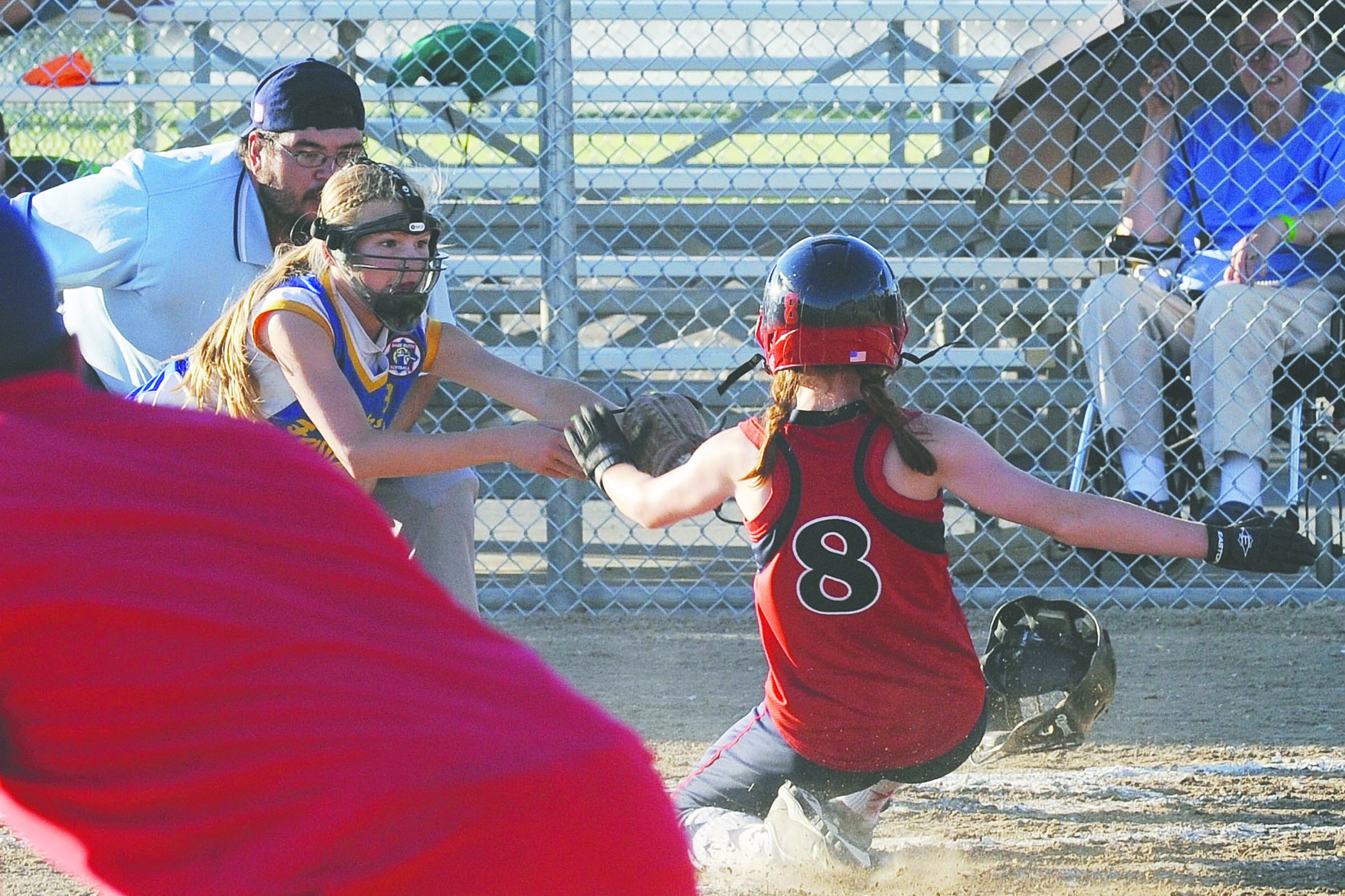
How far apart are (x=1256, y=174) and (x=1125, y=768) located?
267cm

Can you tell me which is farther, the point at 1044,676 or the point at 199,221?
the point at 199,221

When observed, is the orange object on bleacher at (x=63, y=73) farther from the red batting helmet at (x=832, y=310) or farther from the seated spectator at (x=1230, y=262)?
the seated spectator at (x=1230, y=262)

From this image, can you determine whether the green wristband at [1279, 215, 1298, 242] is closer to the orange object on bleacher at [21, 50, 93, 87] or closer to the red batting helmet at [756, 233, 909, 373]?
the red batting helmet at [756, 233, 909, 373]

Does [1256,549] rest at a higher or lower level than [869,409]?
lower

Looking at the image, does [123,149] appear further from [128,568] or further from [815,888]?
[128,568]

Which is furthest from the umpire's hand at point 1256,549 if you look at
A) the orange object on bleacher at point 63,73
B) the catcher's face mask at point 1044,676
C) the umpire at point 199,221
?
the orange object on bleacher at point 63,73

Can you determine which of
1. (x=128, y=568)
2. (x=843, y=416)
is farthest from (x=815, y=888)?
(x=128, y=568)

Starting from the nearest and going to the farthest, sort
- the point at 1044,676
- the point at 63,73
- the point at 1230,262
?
the point at 1044,676, the point at 1230,262, the point at 63,73

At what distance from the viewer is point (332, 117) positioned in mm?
3527

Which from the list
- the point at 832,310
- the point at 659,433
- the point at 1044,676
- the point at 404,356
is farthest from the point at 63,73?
the point at 1044,676

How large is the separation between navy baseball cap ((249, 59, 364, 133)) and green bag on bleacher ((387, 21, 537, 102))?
2.72 m

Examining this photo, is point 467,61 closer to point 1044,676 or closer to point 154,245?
point 154,245

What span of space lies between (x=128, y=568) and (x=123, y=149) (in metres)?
8.28

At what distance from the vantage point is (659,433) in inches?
120
